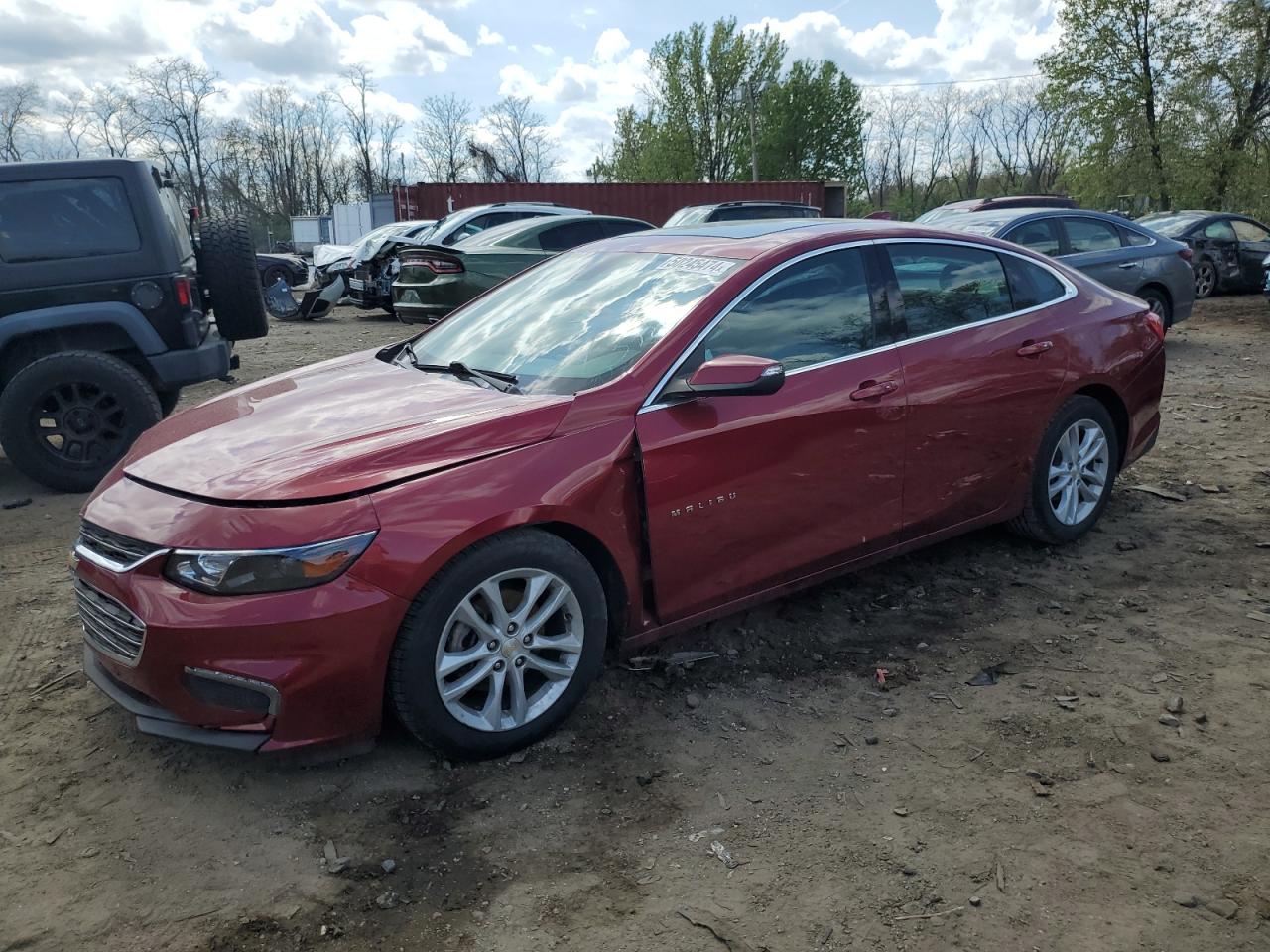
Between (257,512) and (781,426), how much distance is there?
1812 millimetres

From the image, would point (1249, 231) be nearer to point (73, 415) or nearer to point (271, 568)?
point (73, 415)

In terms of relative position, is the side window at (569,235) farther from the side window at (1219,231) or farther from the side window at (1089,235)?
the side window at (1219,231)

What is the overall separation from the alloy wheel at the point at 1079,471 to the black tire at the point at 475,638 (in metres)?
2.63

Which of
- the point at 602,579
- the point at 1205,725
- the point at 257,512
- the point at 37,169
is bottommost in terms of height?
the point at 1205,725

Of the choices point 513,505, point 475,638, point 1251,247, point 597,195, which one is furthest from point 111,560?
point 597,195

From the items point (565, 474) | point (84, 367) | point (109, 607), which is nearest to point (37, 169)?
point (84, 367)

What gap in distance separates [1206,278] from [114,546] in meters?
18.1

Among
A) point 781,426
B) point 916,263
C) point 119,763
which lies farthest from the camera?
point 916,263

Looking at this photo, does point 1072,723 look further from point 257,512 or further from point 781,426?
point 257,512

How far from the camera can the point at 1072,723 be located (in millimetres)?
3273

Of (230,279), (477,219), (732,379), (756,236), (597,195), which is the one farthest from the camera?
(597,195)

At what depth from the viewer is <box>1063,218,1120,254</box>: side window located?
32.2 ft

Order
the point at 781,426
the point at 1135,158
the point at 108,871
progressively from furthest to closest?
the point at 1135,158 < the point at 781,426 < the point at 108,871

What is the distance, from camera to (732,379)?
3.18 m
